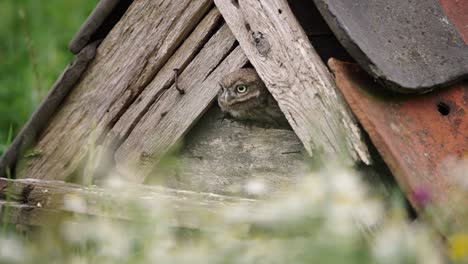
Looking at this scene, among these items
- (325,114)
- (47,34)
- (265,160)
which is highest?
(325,114)

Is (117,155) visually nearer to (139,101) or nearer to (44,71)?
(139,101)

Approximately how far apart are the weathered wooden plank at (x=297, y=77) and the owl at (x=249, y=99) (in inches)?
4.0

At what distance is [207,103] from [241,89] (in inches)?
12.6

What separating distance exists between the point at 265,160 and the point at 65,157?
113 centimetres

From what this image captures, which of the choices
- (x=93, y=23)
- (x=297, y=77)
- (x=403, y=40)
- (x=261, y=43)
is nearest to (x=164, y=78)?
(x=93, y=23)

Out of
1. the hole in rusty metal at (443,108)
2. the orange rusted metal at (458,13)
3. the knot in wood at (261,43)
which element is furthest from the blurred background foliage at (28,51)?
the hole in rusty metal at (443,108)

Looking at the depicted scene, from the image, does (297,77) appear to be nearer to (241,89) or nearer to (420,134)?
(241,89)

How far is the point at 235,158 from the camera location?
14.6ft

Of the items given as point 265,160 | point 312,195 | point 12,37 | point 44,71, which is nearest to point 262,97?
point 265,160

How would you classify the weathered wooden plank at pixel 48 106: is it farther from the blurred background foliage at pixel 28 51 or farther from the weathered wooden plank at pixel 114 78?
the blurred background foliage at pixel 28 51

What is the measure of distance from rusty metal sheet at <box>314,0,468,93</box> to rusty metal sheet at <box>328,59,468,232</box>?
3.2 inches

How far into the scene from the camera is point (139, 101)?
4.68 metres

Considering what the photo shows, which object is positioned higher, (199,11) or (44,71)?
(199,11)

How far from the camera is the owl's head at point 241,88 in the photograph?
4.16 m
